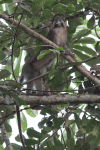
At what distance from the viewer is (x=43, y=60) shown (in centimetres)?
389

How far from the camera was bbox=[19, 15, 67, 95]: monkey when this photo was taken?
145 inches

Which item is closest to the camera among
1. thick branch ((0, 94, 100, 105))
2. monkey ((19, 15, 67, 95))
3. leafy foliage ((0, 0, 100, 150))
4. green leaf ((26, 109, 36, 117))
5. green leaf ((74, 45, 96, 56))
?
leafy foliage ((0, 0, 100, 150))

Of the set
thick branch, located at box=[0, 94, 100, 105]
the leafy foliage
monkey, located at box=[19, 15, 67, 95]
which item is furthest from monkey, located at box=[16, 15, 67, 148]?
thick branch, located at box=[0, 94, 100, 105]

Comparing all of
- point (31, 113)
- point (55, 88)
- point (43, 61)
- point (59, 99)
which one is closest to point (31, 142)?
point (59, 99)

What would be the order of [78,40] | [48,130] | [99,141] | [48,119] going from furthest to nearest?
[78,40], [99,141], [48,119], [48,130]

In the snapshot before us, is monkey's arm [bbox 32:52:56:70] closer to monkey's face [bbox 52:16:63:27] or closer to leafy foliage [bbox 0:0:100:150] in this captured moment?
leafy foliage [bbox 0:0:100:150]

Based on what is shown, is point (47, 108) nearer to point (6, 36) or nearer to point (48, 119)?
point (48, 119)

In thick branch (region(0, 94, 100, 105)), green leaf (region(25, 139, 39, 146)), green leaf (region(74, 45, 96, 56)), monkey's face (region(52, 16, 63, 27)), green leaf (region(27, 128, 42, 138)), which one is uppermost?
monkey's face (region(52, 16, 63, 27))

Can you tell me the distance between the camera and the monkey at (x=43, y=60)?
3.67 m

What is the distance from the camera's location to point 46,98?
2643 mm

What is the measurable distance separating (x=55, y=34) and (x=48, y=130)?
2063mm

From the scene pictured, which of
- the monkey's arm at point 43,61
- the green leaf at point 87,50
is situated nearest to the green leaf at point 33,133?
the monkey's arm at point 43,61

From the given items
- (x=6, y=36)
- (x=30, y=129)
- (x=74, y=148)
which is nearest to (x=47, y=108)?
(x=30, y=129)

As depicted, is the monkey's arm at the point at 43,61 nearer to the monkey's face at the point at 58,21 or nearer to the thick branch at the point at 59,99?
the monkey's face at the point at 58,21
